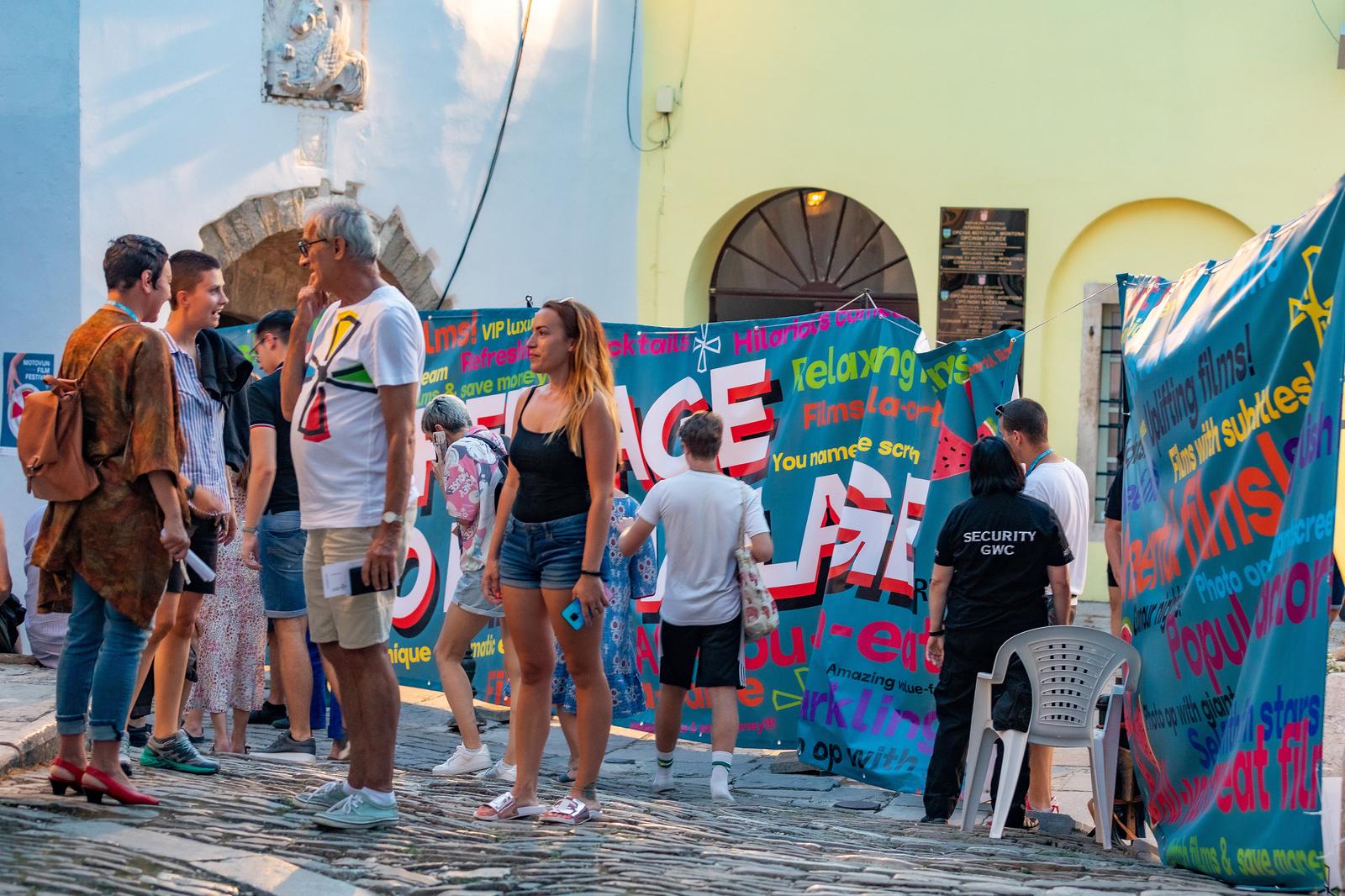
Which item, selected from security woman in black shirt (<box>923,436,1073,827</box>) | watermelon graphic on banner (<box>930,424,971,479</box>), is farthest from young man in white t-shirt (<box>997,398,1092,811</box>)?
security woman in black shirt (<box>923,436,1073,827</box>)

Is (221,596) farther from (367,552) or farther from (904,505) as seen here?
(904,505)

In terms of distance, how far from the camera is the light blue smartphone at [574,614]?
17.4 feet

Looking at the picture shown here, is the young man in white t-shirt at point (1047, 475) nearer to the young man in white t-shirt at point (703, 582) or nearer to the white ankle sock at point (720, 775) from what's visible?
the young man in white t-shirt at point (703, 582)

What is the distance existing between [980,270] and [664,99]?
10.4 ft

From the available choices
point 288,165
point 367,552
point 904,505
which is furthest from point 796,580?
point 288,165

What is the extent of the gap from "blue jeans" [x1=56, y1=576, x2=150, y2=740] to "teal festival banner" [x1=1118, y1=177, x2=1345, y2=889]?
3.46m

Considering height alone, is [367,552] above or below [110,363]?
below

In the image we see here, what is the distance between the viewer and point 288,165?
12156 millimetres

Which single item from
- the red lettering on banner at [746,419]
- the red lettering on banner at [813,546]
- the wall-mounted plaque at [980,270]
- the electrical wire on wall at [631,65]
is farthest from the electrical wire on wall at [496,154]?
the red lettering on banner at [813,546]

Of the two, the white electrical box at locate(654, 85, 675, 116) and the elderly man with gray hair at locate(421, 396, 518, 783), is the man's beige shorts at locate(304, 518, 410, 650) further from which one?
the white electrical box at locate(654, 85, 675, 116)

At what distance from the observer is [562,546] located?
538 centimetres

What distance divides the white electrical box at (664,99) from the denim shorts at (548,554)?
922cm

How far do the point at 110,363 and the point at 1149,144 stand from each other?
10.1 metres

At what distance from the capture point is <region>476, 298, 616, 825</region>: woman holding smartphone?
535cm
